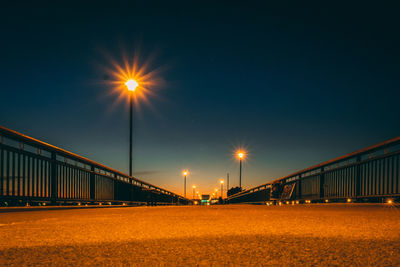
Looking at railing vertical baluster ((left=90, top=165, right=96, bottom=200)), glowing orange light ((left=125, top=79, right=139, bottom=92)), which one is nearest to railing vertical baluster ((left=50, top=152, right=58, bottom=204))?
railing vertical baluster ((left=90, top=165, right=96, bottom=200))

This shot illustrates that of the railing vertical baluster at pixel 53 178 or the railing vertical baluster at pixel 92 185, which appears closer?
the railing vertical baluster at pixel 53 178

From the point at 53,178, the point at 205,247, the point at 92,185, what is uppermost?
the point at 205,247

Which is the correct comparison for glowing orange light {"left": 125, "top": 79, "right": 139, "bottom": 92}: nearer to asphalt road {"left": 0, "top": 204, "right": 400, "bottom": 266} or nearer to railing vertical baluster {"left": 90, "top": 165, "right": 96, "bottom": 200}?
railing vertical baluster {"left": 90, "top": 165, "right": 96, "bottom": 200}

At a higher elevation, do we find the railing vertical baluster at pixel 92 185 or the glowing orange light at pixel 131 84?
the glowing orange light at pixel 131 84

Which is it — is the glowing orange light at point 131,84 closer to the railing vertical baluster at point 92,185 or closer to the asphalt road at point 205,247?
the railing vertical baluster at point 92,185

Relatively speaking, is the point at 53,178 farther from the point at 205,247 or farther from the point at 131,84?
the point at 131,84

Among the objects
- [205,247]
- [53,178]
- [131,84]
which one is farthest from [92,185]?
[131,84]

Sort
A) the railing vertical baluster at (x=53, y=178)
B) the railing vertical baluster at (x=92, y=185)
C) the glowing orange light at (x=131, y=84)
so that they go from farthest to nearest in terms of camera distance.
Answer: the glowing orange light at (x=131, y=84) → the railing vertical baluster at (x=92, y=185) → the railing vertical baluster at (x=53, y=178)

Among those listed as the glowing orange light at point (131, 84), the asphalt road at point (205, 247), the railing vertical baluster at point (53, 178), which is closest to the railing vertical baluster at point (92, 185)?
the railing vertical baluster at point (53, 178)

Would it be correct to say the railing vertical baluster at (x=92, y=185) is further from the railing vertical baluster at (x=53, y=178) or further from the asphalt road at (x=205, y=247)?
the asphalt road at (x=205, y=247)

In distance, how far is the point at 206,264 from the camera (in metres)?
1.65

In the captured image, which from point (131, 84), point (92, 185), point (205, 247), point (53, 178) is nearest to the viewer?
point (205, 247)

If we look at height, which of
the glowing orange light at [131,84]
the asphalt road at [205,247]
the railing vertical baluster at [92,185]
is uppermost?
the glowing orange light at [131,84]

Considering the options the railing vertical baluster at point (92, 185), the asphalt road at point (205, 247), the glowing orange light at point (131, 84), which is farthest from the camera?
the glowing orange light at point (131, 84)
